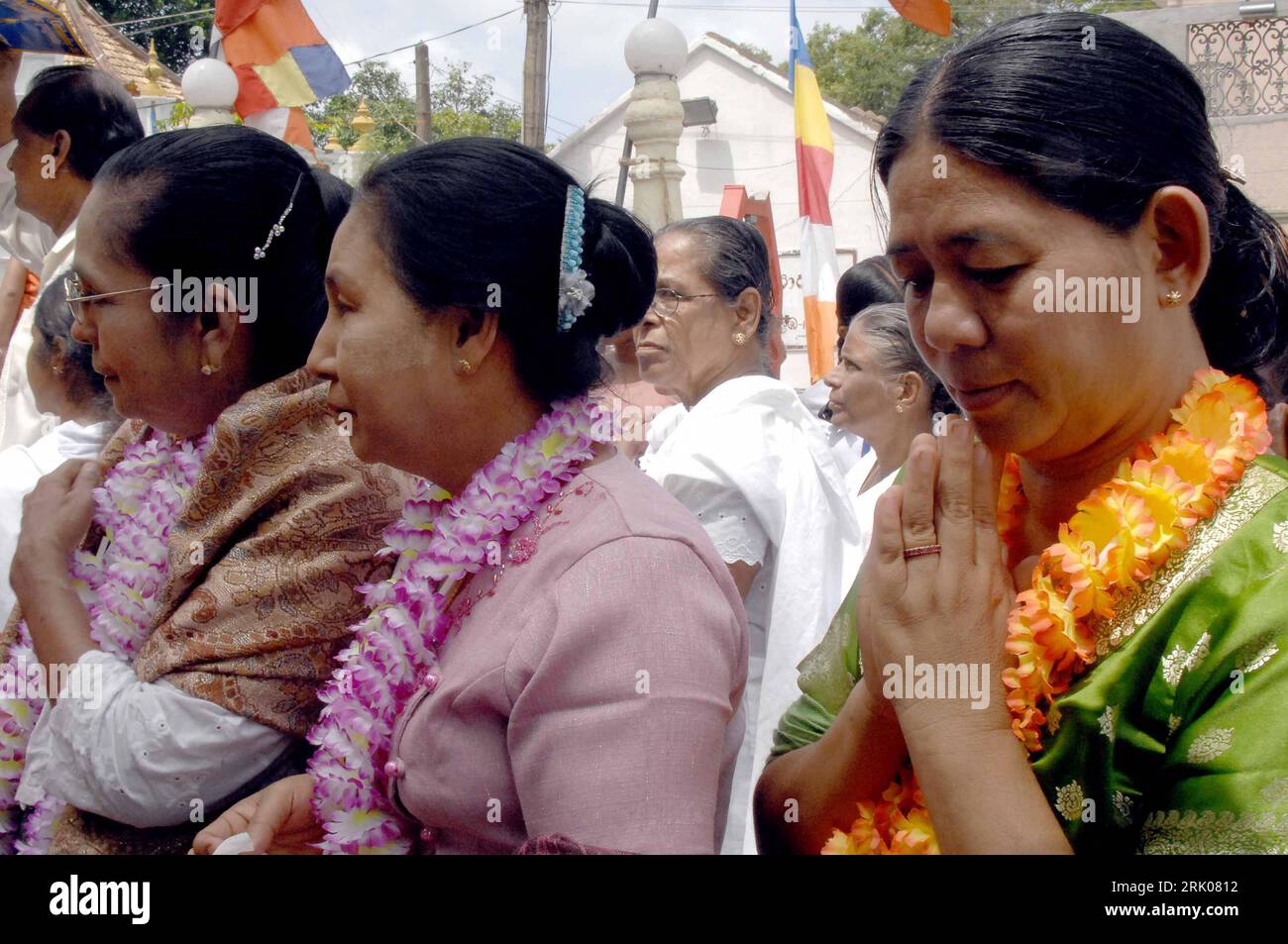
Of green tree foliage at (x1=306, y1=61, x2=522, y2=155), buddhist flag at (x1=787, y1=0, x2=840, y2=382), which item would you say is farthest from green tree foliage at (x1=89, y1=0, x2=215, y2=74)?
buddhist flag at (x1=787, y1=0, x2=840, y2=382)

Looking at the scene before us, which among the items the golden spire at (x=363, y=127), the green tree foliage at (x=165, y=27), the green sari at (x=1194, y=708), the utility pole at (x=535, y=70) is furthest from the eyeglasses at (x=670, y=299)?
the green tree foliage at (x=165, y=27)

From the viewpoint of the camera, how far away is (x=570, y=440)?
1.92m

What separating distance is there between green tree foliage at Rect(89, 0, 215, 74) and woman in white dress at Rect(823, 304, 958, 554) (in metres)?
24.4

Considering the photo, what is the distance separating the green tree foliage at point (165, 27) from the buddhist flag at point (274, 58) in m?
20.6

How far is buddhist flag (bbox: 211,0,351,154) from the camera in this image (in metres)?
6.35

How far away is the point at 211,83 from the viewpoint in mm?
7250

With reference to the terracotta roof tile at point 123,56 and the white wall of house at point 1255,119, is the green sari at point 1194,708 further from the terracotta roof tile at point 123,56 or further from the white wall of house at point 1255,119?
the terracotta roof tile at point 123,56

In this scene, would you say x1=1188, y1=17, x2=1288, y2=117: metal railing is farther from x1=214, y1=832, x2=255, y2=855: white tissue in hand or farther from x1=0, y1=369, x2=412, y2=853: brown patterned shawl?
x1=214, y1=832, x2=255, y2=855: white tissue in hand

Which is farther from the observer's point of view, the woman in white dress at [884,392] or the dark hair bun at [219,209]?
the woman in white dress at [884,392]

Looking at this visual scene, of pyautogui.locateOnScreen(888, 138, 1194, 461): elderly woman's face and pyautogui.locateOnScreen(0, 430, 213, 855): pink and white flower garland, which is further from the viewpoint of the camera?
pyautogui.locateOnScreen(0, 430, 213, 855): pink and white flower garland

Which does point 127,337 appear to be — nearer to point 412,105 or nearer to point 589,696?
point 589,696

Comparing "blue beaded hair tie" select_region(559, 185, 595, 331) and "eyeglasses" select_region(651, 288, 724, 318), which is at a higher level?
"blue beaded hair tie" select_region(559, 185, 595, 331)

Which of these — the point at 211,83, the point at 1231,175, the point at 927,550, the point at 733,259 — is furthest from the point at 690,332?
the point at 211,83

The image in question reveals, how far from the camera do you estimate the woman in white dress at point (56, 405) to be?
274 centimetres
